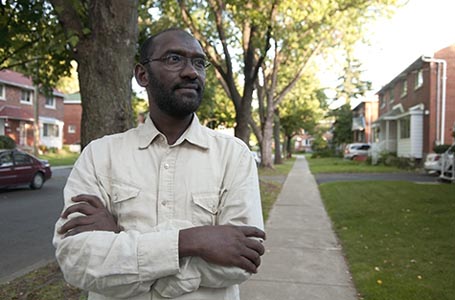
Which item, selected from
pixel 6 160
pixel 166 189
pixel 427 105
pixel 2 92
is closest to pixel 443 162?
pixel 427 105

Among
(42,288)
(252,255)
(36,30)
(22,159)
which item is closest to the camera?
(252,255)

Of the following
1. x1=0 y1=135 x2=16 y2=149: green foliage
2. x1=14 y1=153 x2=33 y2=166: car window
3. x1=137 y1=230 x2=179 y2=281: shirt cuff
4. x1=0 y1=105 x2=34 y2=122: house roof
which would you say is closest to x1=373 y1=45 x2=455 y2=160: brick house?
x1=14 y1=153 x2=33 y2=166: car window

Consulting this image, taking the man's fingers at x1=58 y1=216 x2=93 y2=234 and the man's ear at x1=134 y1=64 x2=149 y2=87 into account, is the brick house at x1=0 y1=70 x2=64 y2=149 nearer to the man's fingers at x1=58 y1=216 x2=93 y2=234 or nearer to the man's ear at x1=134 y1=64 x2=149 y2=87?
the man's ear at x1=134 y1=64 x2=149 y2=87

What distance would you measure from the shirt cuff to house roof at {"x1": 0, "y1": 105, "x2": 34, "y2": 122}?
3479 centimetres

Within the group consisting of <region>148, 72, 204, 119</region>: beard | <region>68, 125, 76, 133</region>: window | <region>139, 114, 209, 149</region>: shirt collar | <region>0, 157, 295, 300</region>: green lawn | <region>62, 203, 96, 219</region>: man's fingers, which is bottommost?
<region>0, 157, 295, 300</region>: green lawn

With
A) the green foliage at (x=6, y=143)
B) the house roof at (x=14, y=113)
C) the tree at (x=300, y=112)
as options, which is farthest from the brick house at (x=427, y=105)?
the house roof at (x=14, y=113)

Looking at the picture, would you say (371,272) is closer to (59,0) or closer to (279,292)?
(279,292)

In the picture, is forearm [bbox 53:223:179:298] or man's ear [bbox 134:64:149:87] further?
man's ear [bbox 134:64:149:87]

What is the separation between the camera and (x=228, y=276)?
Answer: 1598mm

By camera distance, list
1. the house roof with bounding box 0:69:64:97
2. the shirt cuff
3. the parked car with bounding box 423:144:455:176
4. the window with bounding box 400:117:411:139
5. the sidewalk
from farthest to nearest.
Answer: the house roof with bounding box 0:69:64:97
the window with bounding box 400:117:411:139
the parked car with bounding box 423:144:455:176
the sidewalk
the shirt cuff

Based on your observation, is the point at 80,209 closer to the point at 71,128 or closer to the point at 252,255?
the point at 252,255

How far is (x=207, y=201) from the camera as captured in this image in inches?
67.8

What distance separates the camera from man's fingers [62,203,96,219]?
1.64 m

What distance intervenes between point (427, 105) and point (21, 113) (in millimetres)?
29187
